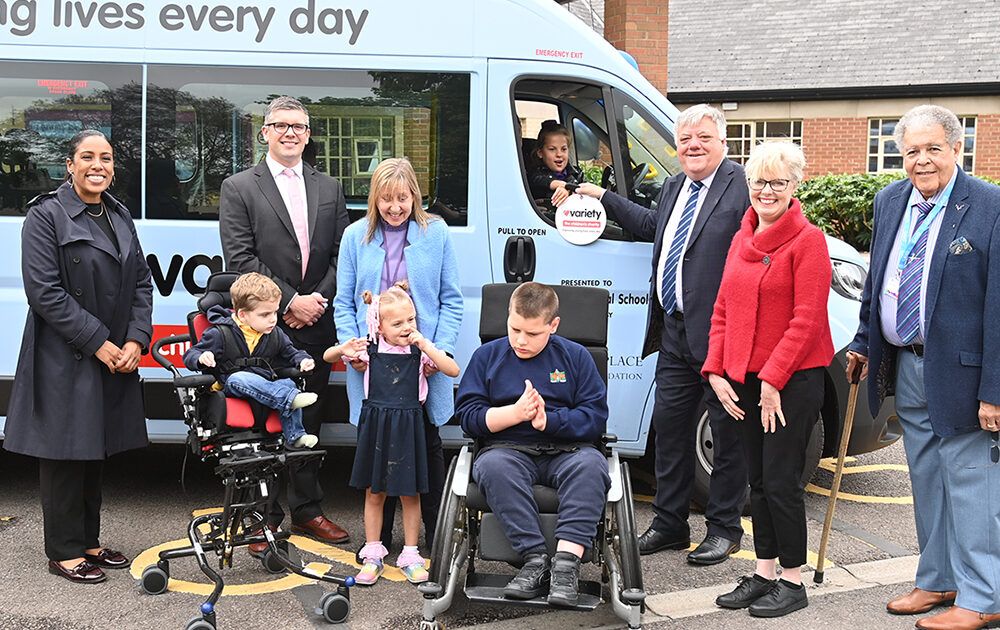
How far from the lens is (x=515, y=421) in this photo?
14.2 feet

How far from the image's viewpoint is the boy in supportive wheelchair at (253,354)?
14.5ft

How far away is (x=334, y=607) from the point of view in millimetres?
4301

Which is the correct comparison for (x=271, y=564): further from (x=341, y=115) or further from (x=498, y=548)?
(x=341, y=115)

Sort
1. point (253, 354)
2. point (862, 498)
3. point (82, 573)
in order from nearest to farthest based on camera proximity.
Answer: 1. point (253, 354)
2. point (82, 573)
3. point (862, 498)

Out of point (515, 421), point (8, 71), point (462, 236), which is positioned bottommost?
point (515, 421)

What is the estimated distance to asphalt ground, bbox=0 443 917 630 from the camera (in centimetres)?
438

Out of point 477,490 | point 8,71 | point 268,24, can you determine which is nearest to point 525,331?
point 477,490

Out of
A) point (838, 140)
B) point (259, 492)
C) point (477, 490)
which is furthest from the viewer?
point (838, 140)

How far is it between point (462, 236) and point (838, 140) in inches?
746

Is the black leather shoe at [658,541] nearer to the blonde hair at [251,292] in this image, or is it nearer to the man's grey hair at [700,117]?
the man's grey hair at [700,117]

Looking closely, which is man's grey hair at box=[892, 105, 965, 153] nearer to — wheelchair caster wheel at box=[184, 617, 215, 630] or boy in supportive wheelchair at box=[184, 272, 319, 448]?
boy in supportive wheelchair at box=[184, 272, 319, 448]

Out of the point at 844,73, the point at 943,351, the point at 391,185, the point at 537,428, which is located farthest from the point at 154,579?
the point at 844,73

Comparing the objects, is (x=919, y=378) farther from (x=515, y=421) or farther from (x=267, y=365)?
(x=267, y=365)

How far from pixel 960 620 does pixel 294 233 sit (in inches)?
132
